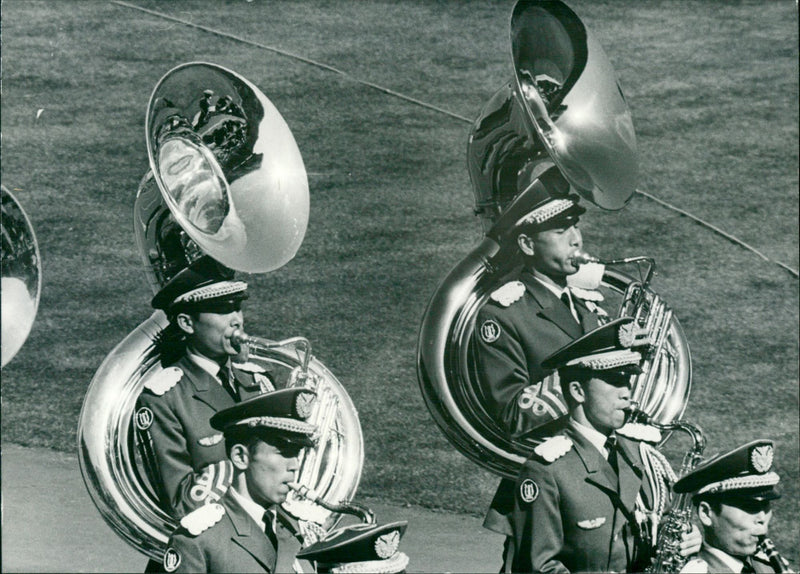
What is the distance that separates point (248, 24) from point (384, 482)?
6209 millimetres

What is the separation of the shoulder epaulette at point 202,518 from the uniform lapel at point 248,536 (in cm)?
6

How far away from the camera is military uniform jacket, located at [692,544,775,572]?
6.38 meters

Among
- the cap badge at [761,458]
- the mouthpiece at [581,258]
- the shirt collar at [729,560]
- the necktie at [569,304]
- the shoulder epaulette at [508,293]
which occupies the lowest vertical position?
the shirt collar at [729,560]

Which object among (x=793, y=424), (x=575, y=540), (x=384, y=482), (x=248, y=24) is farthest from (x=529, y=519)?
(x=248, y=24)

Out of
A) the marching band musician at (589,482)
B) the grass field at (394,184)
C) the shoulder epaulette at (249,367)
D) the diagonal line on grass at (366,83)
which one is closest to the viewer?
the marching band musician at (589,482)

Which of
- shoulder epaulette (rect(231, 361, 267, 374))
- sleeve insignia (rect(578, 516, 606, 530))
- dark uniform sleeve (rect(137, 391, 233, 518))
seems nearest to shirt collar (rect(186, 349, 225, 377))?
shoulder epaulette (rect(231, 361, 267, 374))

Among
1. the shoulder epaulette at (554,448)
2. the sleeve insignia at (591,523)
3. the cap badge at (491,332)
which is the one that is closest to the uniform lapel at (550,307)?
the cap badge at (491,332)

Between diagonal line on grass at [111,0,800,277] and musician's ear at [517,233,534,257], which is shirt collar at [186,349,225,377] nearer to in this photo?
musician's ear at [517,233,534,257]

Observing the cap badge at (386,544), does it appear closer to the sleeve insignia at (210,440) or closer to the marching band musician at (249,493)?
the marching band musician at (249,493)

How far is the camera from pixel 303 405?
20.7 feet

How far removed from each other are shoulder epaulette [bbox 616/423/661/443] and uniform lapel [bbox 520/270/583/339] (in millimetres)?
563

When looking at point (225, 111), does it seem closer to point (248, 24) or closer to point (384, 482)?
point (384, 482)

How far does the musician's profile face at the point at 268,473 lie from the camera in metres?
6.18

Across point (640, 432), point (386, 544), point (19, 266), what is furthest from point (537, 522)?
point (19, 266)
